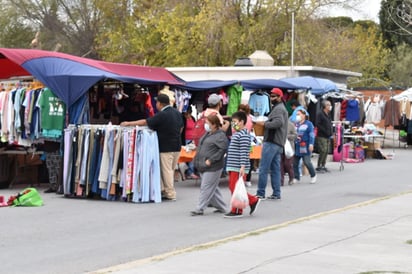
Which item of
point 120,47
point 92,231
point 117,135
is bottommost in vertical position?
point 92,231

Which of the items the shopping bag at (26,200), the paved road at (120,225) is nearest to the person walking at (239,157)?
the paved road at (120,225)

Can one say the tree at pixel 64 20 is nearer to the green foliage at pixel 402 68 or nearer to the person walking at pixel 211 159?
the green foliage at pixel 402 68

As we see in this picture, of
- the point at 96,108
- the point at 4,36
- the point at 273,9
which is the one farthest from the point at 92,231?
the point at 4,36

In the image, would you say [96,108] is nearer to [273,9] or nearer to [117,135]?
[117,135]

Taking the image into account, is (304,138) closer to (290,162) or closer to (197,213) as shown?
(290,162)

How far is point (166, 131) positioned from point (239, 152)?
2383 mm

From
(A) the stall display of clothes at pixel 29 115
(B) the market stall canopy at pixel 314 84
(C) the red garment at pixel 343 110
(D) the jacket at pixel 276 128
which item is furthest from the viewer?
(C) the red garment at pixel 343 110

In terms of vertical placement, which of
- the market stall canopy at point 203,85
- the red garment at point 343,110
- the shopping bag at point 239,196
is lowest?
the shopping bag at point 239,196

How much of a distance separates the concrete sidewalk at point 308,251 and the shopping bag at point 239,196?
27 cm

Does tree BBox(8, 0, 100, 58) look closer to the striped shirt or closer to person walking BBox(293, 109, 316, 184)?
person walking BBox(293, 109, 316, 184)

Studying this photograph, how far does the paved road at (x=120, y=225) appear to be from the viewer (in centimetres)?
1009

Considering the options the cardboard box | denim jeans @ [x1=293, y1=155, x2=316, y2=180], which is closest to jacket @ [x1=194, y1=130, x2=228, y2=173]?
denim jeans @ [x1=293, y1=155, x2=316, y2=180]

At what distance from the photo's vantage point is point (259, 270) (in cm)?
902

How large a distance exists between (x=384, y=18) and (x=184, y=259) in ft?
176
